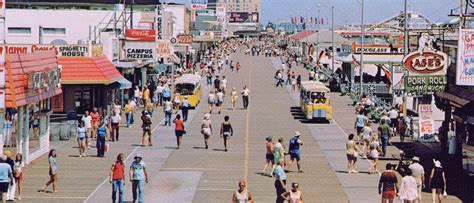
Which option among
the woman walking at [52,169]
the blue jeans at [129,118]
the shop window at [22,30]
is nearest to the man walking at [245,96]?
the blue jeans at [129,118]

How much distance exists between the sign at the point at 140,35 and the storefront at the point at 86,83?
10.3m

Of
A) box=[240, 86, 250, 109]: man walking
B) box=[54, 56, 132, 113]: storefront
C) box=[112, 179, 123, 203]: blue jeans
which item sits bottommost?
box=[112, 179, 123, 203]: blue jeans

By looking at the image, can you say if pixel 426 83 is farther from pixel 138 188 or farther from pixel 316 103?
pixel 316 103

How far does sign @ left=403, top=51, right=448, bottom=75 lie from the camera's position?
29.2 meters

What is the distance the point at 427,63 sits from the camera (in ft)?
96.4

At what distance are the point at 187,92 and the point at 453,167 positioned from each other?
24147mm

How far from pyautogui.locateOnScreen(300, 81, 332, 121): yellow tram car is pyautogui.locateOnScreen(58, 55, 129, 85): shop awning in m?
9.43

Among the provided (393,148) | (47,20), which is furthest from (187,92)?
(47,20)

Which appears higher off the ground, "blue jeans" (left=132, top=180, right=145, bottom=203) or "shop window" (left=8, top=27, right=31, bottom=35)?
"shop window" (left=8, top=27, right=31, bottom=35)

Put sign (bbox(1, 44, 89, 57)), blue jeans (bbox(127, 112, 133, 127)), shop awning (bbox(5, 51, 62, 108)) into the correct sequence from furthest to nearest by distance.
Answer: blue jeans (bbox(127, 112, 133, 127)), sign (bbox(1, 44, 89, 57)), shop awning (bbox(5, 51, 62, 108))

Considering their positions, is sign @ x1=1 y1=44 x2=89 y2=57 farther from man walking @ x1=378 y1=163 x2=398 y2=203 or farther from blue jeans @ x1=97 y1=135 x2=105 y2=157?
man walking @ x1=378 y1=163 x2=398 y2=203

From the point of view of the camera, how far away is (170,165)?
29156 mm

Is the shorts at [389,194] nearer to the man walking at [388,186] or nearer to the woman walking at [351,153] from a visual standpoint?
A: the man walking at [388,186]

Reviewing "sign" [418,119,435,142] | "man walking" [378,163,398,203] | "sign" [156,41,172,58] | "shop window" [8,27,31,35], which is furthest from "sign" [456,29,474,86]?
"shop window" [8,27,31,35]
